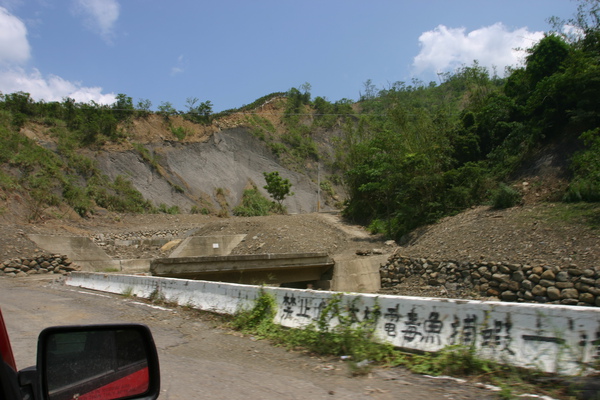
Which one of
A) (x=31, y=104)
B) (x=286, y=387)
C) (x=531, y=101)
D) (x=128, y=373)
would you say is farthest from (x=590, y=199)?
(x=31, y=104)

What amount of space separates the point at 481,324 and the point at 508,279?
39.2 ft

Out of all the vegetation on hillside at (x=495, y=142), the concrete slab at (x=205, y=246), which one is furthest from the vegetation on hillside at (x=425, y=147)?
the concrete slab at (x=205, y=246)

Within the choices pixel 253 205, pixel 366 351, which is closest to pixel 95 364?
pixel 366 351

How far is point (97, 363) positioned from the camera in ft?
6.61

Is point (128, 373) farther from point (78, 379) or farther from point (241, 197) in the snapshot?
point (241, 197)

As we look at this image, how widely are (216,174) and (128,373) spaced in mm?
54593

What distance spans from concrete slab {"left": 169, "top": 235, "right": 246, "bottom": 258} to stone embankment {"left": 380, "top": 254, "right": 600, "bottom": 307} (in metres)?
10.7

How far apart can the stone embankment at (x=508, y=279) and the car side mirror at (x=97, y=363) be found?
14.9 meters

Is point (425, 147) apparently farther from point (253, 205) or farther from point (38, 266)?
point (253, 205)

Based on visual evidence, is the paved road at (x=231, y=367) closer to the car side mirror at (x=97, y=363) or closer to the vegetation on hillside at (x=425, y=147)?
the car side mirror at (x=97, y=363)

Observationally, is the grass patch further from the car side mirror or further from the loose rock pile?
the loose rock pile

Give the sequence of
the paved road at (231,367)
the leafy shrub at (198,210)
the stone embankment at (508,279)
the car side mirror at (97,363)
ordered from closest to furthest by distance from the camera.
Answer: the car side mirror at (97,363)
the paved road at (231,367)
the stone embankment at (508,279)
the leafy shrub at (198,210)

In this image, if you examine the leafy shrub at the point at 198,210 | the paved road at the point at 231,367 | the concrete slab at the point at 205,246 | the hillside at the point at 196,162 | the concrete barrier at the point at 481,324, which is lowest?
the paved road at the point at 231,367

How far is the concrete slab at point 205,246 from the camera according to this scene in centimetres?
2641
